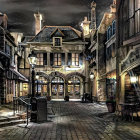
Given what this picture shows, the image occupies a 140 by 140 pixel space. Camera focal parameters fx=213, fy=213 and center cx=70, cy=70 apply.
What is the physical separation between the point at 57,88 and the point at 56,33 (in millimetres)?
8248

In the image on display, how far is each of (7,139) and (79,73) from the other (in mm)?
23819

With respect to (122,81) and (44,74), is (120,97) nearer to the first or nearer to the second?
(122,81)

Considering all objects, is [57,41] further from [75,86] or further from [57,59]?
[75,86]

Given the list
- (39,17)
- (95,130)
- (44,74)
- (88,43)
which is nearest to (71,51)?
(88,43)

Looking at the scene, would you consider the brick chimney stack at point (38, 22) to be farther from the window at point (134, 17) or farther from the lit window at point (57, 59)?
the window at point (134, 17)

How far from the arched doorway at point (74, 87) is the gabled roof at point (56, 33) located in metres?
6.08

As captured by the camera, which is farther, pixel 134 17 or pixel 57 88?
pixel 57 88

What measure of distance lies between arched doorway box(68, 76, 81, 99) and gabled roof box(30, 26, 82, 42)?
6.08m

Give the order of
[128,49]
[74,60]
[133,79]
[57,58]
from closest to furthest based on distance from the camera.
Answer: [133,79] → [128,49] → [74,60] → [57,58]

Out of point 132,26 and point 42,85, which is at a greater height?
point 132,26

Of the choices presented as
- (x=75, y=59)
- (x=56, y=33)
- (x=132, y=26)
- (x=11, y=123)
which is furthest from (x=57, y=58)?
(x=11, y=123)

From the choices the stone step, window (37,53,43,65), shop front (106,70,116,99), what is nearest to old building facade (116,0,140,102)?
the stone step

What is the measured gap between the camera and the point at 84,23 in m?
31.8

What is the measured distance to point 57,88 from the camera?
31.3m
